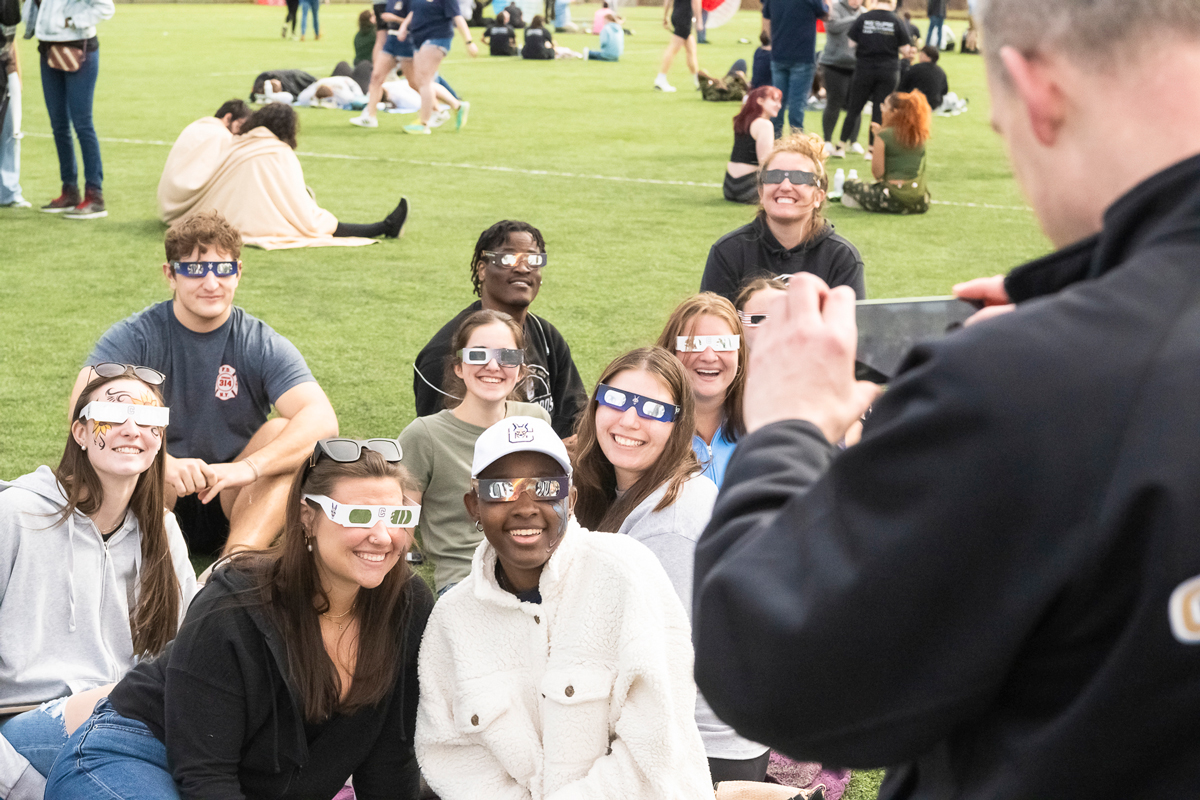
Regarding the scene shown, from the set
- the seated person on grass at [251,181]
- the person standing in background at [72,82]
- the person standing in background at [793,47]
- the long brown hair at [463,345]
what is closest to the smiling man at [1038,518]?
the long brown hair at [463,345]

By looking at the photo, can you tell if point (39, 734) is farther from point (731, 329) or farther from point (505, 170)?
point (505, 170)

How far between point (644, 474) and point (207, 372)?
2145 millimetres

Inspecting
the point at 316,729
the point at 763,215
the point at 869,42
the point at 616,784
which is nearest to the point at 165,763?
the point at 316,729

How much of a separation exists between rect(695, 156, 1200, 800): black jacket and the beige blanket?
30.4ft

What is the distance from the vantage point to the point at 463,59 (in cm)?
2750

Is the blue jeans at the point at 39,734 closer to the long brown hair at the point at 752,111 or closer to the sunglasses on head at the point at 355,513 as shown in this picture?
the sunglasses on head at the point at 355,513

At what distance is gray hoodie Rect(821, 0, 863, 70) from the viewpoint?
1517 cm

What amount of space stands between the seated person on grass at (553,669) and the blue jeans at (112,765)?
63 centimetres

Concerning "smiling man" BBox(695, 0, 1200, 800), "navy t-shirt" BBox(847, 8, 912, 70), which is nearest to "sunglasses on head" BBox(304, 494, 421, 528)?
"smiling man" BBox(695, 0, 1200, 800)

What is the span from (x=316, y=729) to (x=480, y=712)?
0.41 metres

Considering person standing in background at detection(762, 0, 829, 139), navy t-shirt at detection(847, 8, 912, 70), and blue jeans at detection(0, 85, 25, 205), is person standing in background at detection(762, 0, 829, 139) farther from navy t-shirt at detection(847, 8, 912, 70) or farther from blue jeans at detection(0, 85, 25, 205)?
blue jeans at detection(0, 85, 25, 205)

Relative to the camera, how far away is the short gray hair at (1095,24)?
3.58ft

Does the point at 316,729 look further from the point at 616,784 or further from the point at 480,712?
the point at 616,784

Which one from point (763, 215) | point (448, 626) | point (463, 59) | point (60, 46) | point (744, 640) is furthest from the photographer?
point (463, 59)
